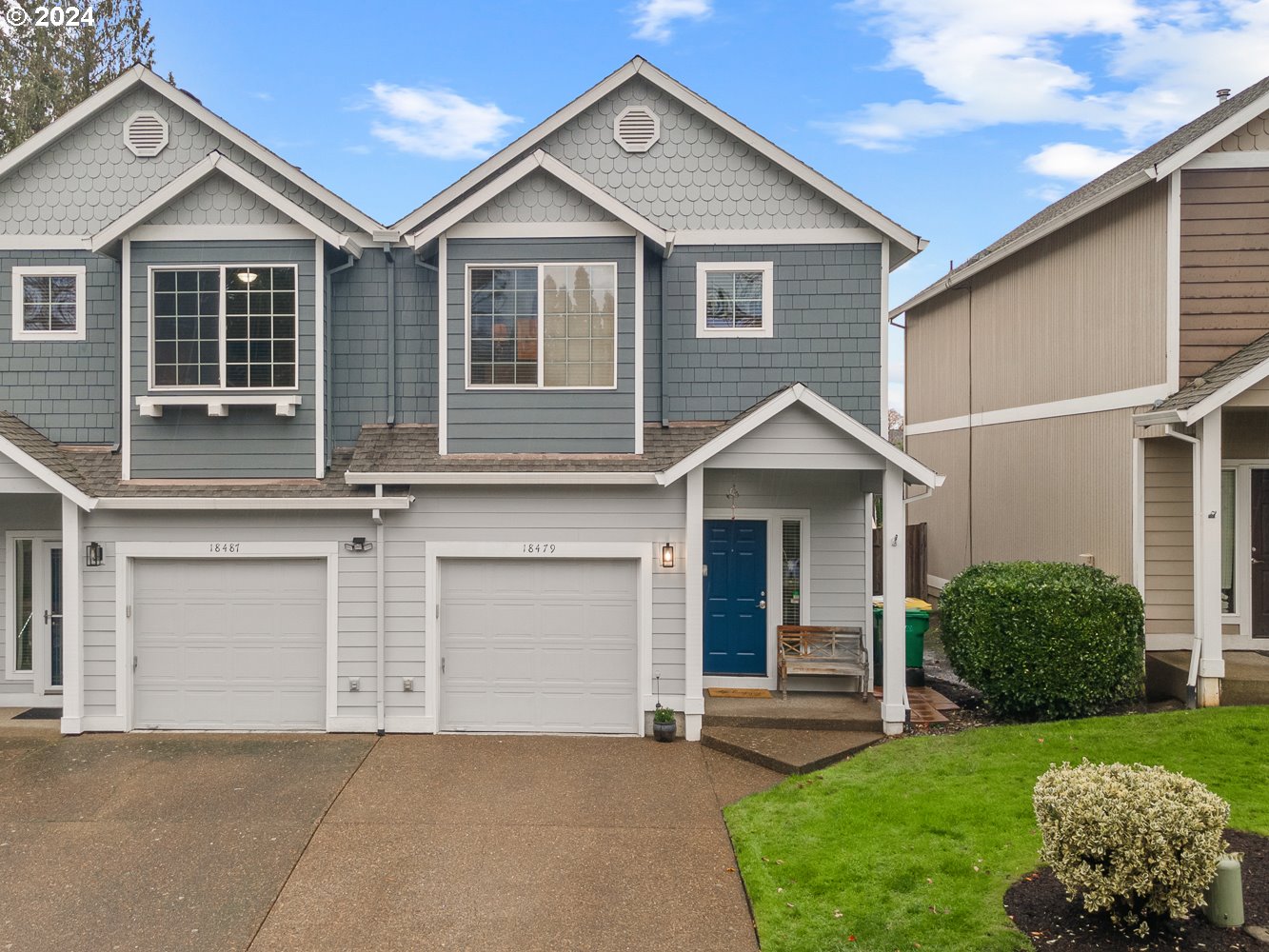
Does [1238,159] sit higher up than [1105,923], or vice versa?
[1238,159]

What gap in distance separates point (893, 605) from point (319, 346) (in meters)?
7.05

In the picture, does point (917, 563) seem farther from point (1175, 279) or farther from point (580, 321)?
point (580, 321)

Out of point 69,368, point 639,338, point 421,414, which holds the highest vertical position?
point 639,338

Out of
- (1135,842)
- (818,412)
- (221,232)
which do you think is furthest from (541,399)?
(1135,842)

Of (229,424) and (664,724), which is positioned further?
(229,424)

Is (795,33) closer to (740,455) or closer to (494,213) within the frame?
(494,213)

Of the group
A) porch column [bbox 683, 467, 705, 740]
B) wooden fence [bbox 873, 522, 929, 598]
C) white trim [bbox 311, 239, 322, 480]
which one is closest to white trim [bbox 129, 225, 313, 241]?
white trim [bbox 311, 239, 322, 480]

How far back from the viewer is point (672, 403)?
9656 mm

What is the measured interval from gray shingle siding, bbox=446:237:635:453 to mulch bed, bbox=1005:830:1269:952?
18.6 ft

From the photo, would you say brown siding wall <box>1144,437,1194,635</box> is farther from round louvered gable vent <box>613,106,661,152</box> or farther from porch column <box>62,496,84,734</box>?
porch column <box>62,496,84,734</box>

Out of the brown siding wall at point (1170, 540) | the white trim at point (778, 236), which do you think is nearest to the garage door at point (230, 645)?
the white trim at point (778, 236)

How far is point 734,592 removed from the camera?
9.95 metres

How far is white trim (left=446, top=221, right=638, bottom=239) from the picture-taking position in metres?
9.02

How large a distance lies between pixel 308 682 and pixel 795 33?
16075 mm
